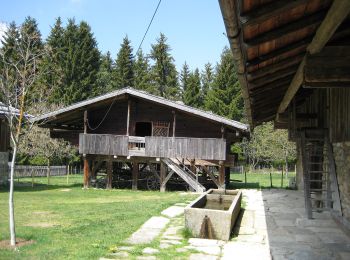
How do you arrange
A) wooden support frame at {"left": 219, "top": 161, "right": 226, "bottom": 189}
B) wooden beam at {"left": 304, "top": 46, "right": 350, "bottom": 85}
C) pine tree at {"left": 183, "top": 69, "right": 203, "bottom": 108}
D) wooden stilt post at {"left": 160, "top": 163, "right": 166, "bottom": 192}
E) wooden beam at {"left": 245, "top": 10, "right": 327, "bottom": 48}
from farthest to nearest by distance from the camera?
pine tree at {"left": 183, "top": 69, "right": 203, "bottom": 108} → wooden stilt post at {"left": 160, "top": 163, "right": 166, "bottom": 192} → wooden support frame at {"left": 219, "top": 161, "right": 226, "bottom": 189} → wooden beam at {"left": 304, "top": 46, "right": 350, "bottom": 85} → wooden beam at {"left": 245, "top": 10, "right": 327, "bottom": 48}

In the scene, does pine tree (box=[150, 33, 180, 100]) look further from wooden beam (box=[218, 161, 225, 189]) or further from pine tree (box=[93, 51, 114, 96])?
wooden beam (box=[218, 161, 225, 189])

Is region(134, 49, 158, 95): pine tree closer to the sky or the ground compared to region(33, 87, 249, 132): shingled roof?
closer to the sky

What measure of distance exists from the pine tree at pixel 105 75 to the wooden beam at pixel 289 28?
49.0 metres

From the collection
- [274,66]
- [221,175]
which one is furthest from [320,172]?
[221,175]

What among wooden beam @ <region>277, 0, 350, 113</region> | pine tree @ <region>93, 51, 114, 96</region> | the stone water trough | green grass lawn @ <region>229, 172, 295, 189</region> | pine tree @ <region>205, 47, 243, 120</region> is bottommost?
green grass lawn @ <region>229, 172, 295, 189</region>

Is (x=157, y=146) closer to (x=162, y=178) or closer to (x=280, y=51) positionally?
(x=162, y=178)

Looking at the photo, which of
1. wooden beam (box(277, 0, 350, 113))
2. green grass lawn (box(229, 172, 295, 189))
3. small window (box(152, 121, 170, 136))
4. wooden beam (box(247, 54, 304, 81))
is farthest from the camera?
green grass lawn (box(229, 172, 295, 189))

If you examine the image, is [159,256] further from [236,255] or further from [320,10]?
[320,10]

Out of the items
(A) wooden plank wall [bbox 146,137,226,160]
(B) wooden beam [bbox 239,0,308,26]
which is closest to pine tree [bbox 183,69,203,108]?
(A) wooden plank wall [bbox 146,137,226,160]

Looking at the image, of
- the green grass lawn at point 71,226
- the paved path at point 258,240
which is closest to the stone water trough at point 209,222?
the paved path at point 258,240

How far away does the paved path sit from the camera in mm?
6898

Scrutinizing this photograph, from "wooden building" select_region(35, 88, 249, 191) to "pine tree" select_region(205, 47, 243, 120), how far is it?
2565 cm

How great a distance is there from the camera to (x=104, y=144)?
70.7 ft

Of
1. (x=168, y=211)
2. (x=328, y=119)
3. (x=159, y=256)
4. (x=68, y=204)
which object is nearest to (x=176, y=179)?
(x=68, y=204)
